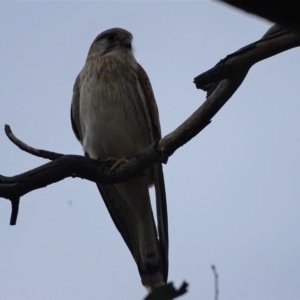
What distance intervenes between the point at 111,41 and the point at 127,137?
1.55m

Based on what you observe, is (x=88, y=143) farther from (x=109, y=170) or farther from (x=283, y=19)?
(x=283, y=19)

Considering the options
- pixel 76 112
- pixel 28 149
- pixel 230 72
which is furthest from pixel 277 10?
pixel 76 112

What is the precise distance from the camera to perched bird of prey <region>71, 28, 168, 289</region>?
4.71 m

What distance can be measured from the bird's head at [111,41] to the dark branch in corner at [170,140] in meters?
2.34

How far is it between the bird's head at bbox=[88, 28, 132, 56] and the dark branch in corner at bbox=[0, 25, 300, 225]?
2.34m

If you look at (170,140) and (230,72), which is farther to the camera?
(170,140)

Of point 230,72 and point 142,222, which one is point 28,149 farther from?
→ point 142,222

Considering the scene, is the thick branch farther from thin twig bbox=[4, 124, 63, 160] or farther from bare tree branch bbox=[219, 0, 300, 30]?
bare tree branch bbox=[219, 0, 300, 30]

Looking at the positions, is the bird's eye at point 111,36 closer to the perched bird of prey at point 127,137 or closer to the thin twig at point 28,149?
the perched bird of prey at point 127,137

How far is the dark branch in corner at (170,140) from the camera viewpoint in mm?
2299

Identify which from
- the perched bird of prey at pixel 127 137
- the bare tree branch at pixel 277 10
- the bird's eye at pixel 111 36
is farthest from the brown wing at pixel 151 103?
the bare tree branch at pixel 277 10

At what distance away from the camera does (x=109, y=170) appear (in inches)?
149

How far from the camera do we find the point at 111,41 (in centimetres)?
595

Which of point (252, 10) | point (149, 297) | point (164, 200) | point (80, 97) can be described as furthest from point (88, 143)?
point (252, 10)
